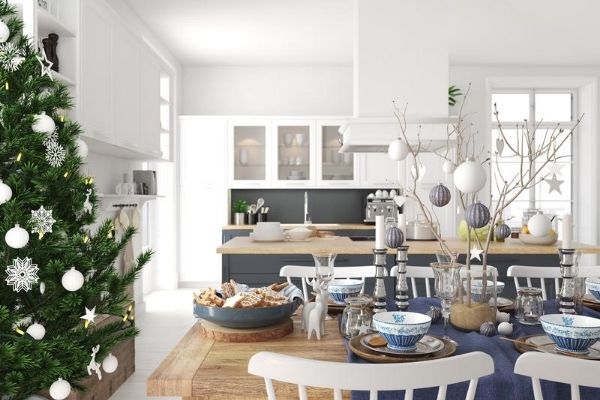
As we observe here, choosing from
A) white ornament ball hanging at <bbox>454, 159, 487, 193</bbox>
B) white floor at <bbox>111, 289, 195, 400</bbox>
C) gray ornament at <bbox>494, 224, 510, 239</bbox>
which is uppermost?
white ornament ball hanging at <bbox>454, 159, 487, 193</bbox>

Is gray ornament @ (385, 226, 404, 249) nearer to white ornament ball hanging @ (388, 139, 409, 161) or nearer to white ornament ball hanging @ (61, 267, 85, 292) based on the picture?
white ornament ball hanging @ (388, 139, 409, 161)

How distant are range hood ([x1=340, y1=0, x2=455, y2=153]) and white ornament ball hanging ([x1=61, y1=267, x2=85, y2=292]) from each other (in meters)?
2.67

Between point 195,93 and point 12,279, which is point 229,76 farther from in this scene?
point 12,279

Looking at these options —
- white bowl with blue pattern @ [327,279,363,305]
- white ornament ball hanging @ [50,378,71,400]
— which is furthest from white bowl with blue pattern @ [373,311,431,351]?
white ornament ball hanging @ [50,378,71,400]

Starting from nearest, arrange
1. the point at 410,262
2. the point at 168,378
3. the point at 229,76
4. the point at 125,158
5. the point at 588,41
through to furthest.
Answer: the point at 168,378 < the point at 410,262 < the point at 125,158 < the point at 588,41 < the point at 229,76

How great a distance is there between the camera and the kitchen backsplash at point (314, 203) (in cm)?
A: 707

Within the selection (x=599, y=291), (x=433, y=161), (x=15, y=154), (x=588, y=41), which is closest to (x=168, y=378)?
(x=15, y=154)

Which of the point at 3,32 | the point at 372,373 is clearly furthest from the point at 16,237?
the point at 372,373

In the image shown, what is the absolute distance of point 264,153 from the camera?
6789mm

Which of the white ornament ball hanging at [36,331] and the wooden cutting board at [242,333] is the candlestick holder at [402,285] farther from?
the white ornament ball hanging at [36,331]

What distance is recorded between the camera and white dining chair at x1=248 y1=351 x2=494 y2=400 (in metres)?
1.08

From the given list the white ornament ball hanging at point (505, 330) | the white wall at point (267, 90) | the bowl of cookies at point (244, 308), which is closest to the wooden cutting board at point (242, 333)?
the bowl of cookies at point (244, 308)

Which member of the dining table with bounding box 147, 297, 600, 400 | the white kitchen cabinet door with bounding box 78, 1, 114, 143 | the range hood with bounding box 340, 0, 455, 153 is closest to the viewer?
the dining table with bounding box 147, 297, 600, 400

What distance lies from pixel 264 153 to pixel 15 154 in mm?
5301
